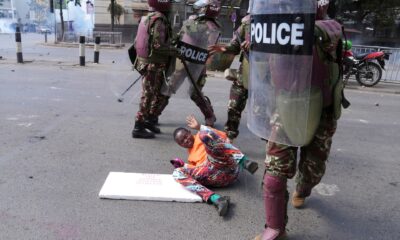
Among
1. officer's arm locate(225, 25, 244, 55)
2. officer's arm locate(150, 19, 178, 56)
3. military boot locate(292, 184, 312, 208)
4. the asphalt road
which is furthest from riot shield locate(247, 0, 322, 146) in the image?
officer's arm locate(150, 19, 178, 56)

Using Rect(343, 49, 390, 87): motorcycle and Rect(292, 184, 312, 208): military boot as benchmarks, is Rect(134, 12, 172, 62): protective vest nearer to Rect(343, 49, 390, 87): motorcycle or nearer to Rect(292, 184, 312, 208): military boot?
Rect(292, 184, 312, 208): military boot

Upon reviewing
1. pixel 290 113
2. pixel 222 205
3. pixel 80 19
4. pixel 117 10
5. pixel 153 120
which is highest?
pixel 117 10

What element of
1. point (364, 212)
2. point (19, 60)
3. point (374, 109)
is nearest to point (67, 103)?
point (364, 212)

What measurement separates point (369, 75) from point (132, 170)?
28.7 feet

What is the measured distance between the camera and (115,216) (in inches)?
120

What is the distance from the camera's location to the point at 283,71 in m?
2.34

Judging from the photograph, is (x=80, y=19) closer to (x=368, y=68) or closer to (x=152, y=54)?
(x=368, y=68)

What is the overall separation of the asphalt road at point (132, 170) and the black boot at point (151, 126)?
10 cm

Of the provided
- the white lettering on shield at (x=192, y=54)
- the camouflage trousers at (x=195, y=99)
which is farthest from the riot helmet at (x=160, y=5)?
the camouflage trousers at (x=195, y=99)

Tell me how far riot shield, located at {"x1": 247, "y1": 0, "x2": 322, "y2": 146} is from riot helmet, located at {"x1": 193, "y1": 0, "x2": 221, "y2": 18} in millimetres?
2326

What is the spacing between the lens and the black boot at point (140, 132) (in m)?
5.02

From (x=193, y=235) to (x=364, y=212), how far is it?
1.46 m

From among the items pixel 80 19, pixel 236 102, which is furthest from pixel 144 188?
pixel 80 19

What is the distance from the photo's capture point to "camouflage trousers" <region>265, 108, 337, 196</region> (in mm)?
2557
